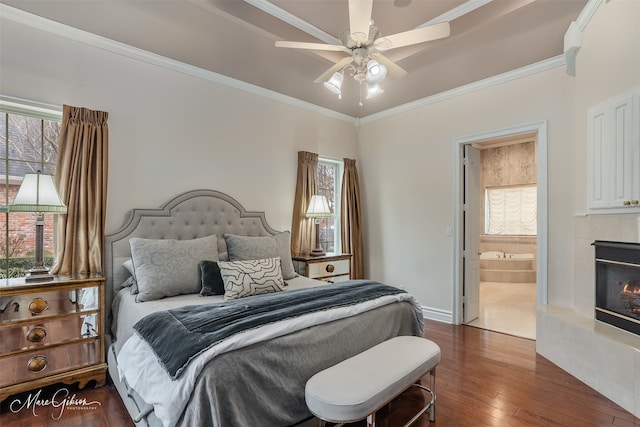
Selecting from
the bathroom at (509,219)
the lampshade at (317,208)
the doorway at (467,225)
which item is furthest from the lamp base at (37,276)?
the bathroom at (509,219)

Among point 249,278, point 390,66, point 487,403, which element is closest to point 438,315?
point 487,403

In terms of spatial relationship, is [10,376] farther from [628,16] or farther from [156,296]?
[628,16]

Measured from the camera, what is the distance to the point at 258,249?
325cm

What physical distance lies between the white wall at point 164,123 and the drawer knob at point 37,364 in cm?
111

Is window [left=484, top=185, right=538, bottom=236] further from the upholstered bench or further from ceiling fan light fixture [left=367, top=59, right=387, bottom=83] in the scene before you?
the upholstered bench

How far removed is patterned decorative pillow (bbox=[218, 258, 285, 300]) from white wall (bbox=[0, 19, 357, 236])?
3.95ft

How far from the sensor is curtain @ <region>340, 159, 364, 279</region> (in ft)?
15.9

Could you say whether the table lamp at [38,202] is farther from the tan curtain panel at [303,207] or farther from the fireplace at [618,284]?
the fireplace at [618,284]

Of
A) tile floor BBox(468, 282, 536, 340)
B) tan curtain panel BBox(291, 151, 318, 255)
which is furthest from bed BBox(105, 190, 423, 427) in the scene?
tile floor BBox(468, 282, 536, 340)

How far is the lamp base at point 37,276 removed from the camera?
7.54 ft

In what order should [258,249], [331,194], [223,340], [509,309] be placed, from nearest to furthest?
[223,340] → [258,249] → [509,309] → [331,194]

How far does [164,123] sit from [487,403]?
374 centimetres

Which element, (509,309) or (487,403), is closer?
(487,403)

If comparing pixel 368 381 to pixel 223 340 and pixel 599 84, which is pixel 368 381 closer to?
pixel 223 340
